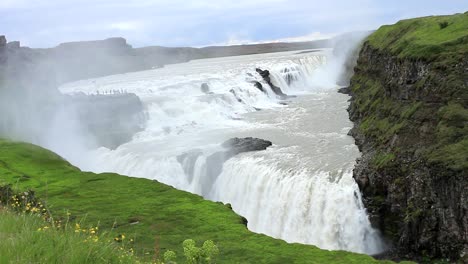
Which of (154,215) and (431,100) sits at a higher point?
(431,100)

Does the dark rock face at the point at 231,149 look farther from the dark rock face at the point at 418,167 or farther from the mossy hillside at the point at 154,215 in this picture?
the mossy hillside at the point at 154,215

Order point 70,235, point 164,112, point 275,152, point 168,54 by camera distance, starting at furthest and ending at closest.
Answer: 1. point 168,54
2. point 164,112
3. point 275,152
4. point 70,235

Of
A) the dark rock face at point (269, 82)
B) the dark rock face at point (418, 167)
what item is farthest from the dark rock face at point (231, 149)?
the dark rock face at point (269, 82)

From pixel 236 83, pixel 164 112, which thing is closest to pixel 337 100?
pixel 236 83

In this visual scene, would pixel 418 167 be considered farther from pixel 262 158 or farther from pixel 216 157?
pixel 216 157

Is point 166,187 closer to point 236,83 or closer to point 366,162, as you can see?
point 366,162

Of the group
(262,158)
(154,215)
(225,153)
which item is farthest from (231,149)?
(154,215)

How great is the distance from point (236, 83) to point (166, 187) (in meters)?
40.9

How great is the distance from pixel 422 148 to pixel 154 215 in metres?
14.0

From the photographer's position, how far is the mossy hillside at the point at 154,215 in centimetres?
1180

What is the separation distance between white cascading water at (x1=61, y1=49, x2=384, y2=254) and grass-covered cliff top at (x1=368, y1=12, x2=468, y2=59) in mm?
7147

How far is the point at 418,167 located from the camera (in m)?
22.0

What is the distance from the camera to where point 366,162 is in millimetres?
25812

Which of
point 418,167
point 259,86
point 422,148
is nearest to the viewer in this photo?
point 418,167
